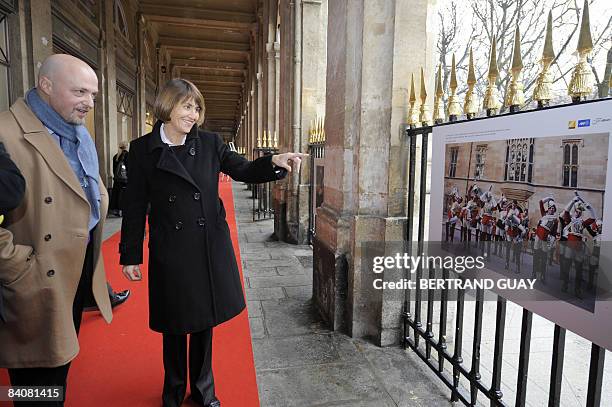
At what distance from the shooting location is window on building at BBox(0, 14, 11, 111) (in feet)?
19.6

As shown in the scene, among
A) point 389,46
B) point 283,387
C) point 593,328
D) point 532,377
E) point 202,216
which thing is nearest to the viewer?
point 593,328

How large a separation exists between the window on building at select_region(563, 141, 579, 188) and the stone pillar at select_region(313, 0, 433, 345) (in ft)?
4.79

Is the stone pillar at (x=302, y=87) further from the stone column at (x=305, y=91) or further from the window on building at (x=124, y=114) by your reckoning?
the window on building at (x=124, y=114)

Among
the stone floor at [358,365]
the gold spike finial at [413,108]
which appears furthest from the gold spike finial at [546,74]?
the stone floor at [358,365]

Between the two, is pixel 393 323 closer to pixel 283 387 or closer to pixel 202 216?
pixel 283 387

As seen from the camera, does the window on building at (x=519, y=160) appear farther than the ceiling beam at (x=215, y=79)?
No

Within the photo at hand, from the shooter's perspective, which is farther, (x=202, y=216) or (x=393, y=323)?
(x=393, y=323)

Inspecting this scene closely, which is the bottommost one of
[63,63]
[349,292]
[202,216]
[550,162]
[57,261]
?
[349,292]

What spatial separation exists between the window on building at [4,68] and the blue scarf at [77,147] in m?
5.43

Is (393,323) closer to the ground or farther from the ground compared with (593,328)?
closer to the ground

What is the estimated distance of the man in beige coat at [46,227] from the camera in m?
1.61

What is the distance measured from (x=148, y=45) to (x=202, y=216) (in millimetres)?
17503

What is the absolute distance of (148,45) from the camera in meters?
16.8

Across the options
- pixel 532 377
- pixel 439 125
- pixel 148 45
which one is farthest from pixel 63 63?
pixel 148 45
